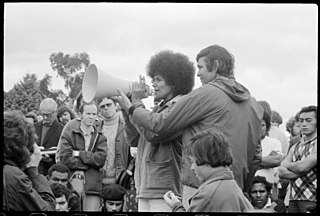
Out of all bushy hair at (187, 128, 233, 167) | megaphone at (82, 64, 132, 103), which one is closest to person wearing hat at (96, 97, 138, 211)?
megaphone at (82, 64, 132, 103)

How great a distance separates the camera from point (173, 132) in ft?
14.6

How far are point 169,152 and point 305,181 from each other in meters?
1.21

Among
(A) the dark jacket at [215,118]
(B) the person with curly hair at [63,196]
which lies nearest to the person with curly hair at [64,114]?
(B) the person with curly hair at [63,196]

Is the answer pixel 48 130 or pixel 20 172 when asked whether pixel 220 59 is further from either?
pixel 48 130

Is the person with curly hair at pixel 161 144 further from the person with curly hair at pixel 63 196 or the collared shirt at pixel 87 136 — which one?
the collared shirt at pixel 87 136

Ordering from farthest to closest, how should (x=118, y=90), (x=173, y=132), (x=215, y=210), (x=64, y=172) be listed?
(x=64, y=172) → (x=118, y=90) → (x=173, y=132) → (x=215, y=210)

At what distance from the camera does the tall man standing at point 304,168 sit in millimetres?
5223

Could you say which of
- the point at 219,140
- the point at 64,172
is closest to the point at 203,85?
the point at 219,140

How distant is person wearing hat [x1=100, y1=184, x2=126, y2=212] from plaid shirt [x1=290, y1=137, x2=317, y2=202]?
136 centimetres

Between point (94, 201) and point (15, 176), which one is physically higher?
point (15, 176)

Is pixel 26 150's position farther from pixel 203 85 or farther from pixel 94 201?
pixel 94 201

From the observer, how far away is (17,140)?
3.86 meters

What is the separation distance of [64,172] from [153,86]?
1.29 meters

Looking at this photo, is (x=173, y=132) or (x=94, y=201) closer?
(x=173, y=132)
